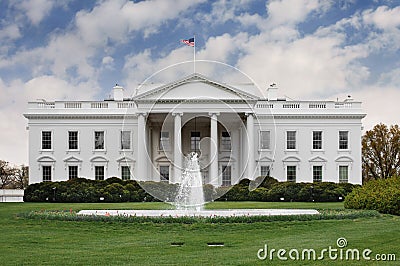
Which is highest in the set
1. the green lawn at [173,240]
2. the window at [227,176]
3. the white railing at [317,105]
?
the white railing at [317,105]

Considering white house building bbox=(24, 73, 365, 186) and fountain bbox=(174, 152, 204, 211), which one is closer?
fountain bbox=(174, 152, 204, 211)

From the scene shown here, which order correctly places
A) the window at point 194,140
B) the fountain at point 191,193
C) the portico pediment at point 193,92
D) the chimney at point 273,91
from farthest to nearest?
the chimney at point 273,91
the window at point 194,140
the portico pediment at point 193,92
the fountain at point 191,193

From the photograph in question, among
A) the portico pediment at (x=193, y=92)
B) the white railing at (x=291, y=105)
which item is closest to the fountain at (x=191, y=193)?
the portico pediment at (x=193, y=92)

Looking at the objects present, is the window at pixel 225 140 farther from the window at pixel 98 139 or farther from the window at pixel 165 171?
the window at pixel 98 139

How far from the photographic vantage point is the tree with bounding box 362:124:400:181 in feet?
238

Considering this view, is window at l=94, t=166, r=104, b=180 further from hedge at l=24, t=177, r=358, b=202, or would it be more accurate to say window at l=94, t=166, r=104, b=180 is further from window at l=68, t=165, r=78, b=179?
hedge at l=24, t=177, r=358, b=202

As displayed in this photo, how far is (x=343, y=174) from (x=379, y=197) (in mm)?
28498

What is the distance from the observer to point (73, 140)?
2190 inches

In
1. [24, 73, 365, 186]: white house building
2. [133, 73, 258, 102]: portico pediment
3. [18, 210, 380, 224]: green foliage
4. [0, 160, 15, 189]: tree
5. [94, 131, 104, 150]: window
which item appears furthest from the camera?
[0, 160, 15, 189]: tree

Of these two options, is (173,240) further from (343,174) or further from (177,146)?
(343,174)

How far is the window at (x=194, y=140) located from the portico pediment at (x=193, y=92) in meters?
4.94

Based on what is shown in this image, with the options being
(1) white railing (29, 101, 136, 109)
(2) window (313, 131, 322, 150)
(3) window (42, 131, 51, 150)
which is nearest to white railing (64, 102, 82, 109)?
(1) white railing (29, 101, 136, 109)

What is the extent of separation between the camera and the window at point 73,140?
55625 millimetres

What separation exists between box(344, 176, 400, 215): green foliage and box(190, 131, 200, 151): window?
24.8m
